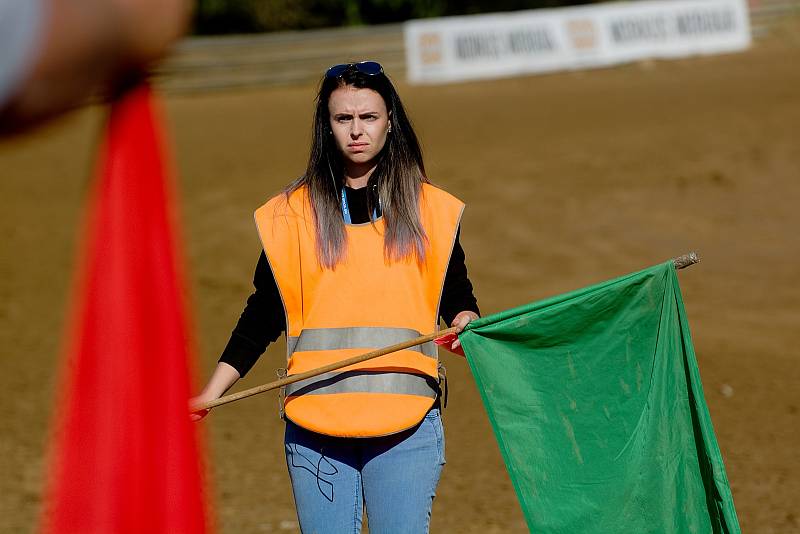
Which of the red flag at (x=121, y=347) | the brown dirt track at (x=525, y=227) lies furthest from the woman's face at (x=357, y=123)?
the brown dirt track at (x=525, y=227)

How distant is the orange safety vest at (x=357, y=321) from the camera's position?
Answer: 10.3 ft

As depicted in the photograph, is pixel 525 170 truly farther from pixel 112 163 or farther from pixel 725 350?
pixel 112 163

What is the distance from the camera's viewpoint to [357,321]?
124 inches

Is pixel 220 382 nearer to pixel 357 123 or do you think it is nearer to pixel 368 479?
pixel 368 479

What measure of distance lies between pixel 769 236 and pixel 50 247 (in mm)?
6959

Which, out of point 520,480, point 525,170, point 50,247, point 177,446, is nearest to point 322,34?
point 525,170

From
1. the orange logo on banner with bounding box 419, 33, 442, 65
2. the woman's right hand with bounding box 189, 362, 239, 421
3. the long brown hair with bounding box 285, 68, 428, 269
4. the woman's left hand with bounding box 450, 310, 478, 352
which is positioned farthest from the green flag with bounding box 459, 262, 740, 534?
the orange logo on banner with bounding box 419, 33, 442, 65

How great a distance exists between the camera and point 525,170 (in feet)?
47.1

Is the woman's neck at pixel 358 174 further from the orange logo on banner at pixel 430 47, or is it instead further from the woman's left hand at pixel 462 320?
the orange logo on banner at pixel 430 47

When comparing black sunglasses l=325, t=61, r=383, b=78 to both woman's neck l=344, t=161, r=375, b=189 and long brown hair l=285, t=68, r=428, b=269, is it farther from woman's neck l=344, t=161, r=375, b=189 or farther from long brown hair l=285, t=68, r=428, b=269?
woman's neck l=344, t=161, r=375, b=189

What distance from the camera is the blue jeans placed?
→ 3133 mm

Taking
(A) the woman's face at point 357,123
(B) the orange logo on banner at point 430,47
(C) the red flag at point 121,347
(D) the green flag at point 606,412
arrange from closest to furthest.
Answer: (C) the red flag at point 121,347 < (A) the woman's face at point 357,123 < (D) the green flag at point 606,412 < (B) the orange logo on banner at point 430,47

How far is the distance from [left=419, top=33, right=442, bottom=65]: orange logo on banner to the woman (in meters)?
17.0

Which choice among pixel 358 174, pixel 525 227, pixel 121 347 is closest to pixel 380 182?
pixel 358 174
